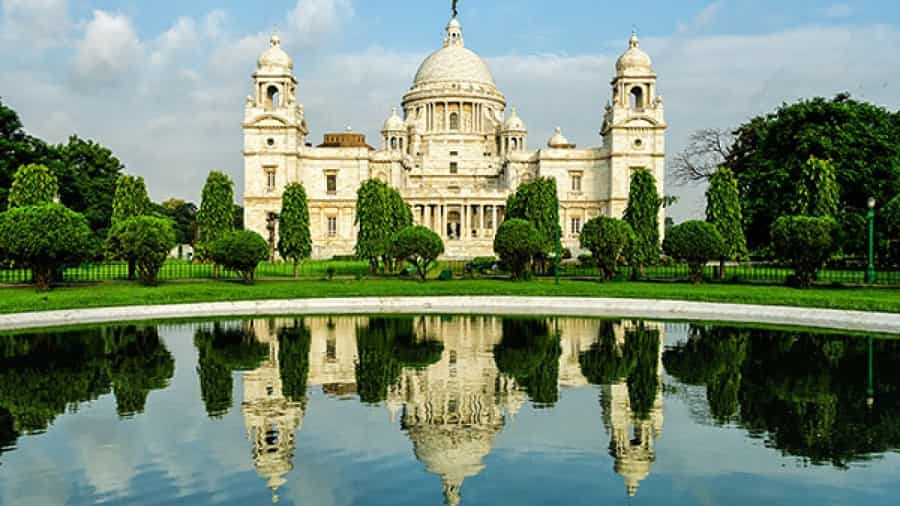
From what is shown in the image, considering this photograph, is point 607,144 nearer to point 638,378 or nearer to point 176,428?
point 638,378

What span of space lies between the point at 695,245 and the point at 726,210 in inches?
251

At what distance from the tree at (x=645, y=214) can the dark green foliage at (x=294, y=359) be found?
2233 cm

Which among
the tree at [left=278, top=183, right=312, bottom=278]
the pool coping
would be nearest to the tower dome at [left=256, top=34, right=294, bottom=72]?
the tree at [left=278, top=183, right=312, bottom=278]

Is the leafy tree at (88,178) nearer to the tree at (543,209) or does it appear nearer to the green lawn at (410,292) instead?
the green lawn at (410,292)

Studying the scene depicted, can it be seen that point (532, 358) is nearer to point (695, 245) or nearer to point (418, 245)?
point (418, 245)

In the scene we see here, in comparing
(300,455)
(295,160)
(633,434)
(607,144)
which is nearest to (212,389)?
(300,455)

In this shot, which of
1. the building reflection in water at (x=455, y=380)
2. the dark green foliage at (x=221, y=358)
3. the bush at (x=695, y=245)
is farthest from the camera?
the bush at (x=695, y=245)

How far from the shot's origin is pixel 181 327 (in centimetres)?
2177

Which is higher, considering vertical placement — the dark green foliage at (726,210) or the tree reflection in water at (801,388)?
the dark green foliage at (726,210)

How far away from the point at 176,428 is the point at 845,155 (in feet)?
140

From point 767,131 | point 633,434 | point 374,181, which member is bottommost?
point 633,434

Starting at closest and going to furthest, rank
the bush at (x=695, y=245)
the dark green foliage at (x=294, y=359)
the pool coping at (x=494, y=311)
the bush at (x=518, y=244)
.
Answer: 1. the dark green foliage at (x=294, y=359)
2. the pool coping at (x=494, y=311)
3. the bush at (x=695, y=245)
4. the bush at (x=518, y=244)

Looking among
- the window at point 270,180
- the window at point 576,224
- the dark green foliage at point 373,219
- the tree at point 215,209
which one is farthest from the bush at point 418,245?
the window at point 576,224

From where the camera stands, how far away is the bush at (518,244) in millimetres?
34344
